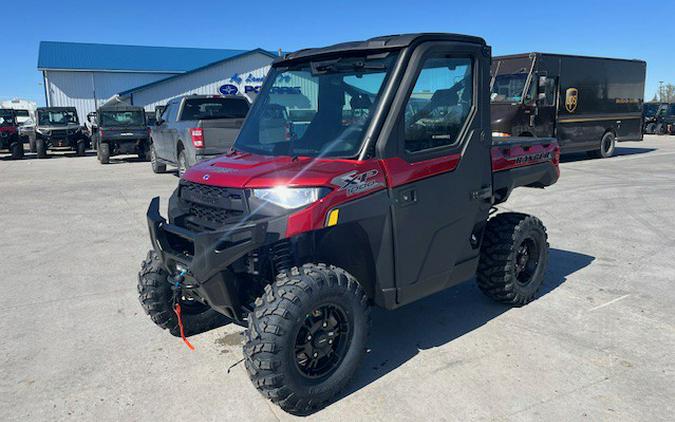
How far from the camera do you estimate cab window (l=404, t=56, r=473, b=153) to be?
3523 mm

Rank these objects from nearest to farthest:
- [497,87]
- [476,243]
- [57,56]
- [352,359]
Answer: [352,359], [476,243], [497,87], [57,56]

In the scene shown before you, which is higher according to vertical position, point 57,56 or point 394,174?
point 57,56

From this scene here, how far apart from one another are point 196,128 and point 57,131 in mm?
14611

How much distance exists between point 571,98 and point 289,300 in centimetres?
1520

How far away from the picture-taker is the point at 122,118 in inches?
757

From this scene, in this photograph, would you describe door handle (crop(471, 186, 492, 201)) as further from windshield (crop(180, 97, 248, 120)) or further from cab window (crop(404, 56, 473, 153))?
windshield (crop(180, 97, 248, 120))

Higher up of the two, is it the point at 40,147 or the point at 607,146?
the point at 40,147

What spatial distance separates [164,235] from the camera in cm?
352

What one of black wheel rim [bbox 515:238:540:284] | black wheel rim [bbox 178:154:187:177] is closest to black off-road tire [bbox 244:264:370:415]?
black wheel rim [bbox 515:238:540:284]

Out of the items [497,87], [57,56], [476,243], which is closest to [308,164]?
[476,243]

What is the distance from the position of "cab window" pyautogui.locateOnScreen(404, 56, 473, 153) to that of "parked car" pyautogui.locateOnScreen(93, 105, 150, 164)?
1676 centimetres

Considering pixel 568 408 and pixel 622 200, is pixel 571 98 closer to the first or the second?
pixel 622 200

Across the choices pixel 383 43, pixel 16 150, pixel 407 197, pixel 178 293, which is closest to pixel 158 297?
pixel 178 293

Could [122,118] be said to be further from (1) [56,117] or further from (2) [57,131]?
(1) [56,117]
